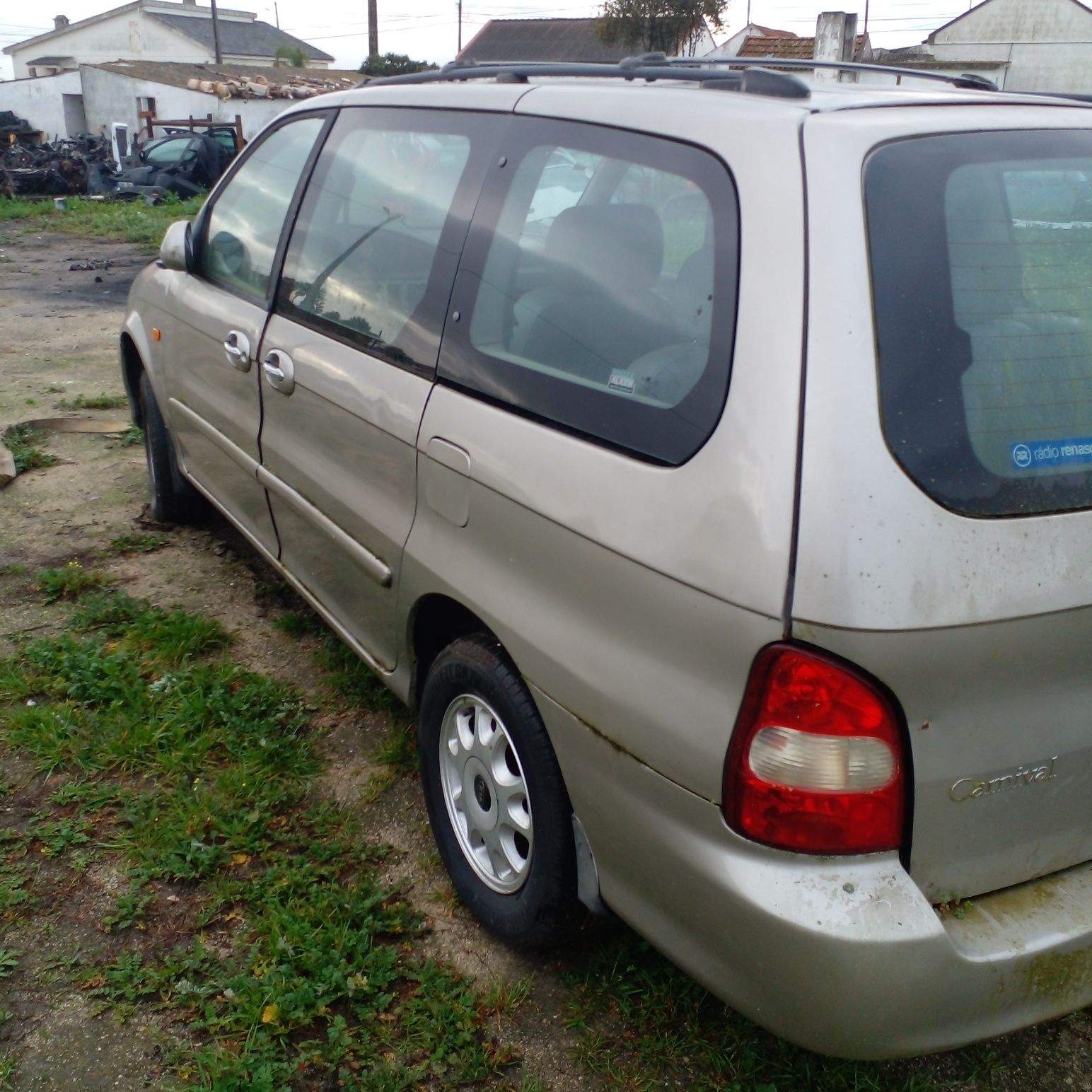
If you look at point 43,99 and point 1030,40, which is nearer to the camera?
point 43,99

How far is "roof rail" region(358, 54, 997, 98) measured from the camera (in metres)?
1.96

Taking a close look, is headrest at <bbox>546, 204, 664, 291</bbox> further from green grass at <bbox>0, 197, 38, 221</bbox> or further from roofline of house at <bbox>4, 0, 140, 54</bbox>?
roofline of house at <bbox>4, 0, 140, 54</bbox>

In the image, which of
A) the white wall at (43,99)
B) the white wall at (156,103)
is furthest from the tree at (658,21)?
the white wall at (43,99)

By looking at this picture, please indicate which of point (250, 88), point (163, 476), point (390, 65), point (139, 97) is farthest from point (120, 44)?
point (163, 476)

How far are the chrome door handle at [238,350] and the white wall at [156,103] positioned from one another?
29311 mm

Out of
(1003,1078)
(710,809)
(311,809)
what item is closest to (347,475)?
(311,809)

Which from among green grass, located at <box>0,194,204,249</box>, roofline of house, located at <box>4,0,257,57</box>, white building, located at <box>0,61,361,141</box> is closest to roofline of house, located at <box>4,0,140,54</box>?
roofline of house, located at <box>4,0,257,57</box>

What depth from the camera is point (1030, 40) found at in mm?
46906

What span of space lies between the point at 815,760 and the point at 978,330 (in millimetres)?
714

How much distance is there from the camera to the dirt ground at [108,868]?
220cm

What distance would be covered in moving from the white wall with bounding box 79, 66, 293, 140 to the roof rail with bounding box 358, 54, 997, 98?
29794 millimetres

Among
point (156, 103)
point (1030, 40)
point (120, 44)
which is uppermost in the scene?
point (1030, 40)

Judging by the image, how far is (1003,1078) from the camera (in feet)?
7.13

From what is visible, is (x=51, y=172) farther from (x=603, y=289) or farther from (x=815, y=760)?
(x=815, y=760)
